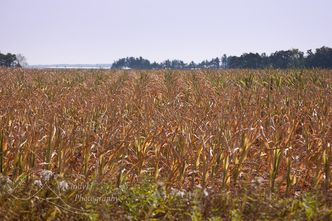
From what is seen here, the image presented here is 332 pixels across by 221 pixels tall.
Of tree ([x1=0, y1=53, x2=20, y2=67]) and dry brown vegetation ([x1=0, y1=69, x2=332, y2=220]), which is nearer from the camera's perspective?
dry brown vegetation ([x1=0, y1=69, x2=332, y2=220])

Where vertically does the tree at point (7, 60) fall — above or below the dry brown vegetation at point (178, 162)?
above

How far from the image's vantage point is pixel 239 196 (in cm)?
294

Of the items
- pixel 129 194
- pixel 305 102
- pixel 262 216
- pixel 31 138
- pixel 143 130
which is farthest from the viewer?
pixel 305 102

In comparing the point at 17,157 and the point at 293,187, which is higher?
the point at 17,157

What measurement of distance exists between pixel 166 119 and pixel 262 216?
8.75ft

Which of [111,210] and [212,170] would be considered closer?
[111,210]

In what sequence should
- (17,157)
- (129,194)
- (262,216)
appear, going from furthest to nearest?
(17,157)
(129,194)
(262,216)

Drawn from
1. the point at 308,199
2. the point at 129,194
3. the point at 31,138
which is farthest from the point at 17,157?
the point at 308,199

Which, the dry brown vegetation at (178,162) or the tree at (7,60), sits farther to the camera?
the tree at (7,60)

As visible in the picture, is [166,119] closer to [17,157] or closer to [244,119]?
[244,119]

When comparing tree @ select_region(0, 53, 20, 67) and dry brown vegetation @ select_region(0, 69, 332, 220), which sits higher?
tree @ select_region(0, 53, 20, 67)

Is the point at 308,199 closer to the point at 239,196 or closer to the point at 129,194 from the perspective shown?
the point at 239,196

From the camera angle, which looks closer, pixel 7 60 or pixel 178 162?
pixel 178 162

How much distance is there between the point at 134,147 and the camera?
14.1 ft
